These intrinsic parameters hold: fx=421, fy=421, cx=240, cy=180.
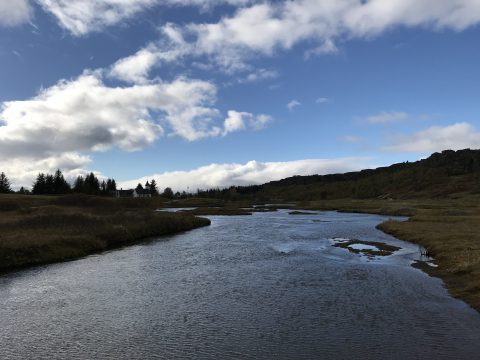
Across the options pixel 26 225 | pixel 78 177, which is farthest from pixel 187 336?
pixel 78 177

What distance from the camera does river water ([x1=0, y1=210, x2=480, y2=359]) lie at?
54.5 feet

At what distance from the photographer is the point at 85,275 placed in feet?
101

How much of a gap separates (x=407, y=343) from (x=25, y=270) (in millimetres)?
28500

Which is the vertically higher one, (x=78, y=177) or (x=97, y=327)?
(x=78, y=177)

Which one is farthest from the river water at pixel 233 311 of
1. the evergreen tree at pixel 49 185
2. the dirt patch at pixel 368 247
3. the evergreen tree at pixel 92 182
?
the evergreen tree at pixel 92 182

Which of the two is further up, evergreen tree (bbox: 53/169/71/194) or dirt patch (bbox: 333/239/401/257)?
evergreen tree (bbox: 53/169/71/194)

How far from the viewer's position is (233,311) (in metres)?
21.8

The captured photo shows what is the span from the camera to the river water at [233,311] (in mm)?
16609

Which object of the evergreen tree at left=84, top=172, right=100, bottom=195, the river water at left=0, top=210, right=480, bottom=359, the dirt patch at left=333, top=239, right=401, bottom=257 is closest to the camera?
the river water at left=0, top=210, right=480, bottom=359

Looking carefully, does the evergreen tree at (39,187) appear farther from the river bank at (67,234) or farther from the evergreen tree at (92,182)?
the river bank at (67,234)

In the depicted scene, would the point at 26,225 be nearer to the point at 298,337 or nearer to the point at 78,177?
the point at 298,337

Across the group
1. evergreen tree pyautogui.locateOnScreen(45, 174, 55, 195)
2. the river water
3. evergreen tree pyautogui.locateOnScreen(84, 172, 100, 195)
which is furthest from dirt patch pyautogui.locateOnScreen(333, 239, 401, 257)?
evergreen tree pyautogui.locateOnScreen(84, 172, 100, 195)

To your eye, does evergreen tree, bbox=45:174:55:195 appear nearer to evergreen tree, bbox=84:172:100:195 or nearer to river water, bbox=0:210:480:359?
evergreen tree, bbox=84:172:100:195

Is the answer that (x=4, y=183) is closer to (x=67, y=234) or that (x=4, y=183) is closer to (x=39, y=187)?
(x=39, y=187)
